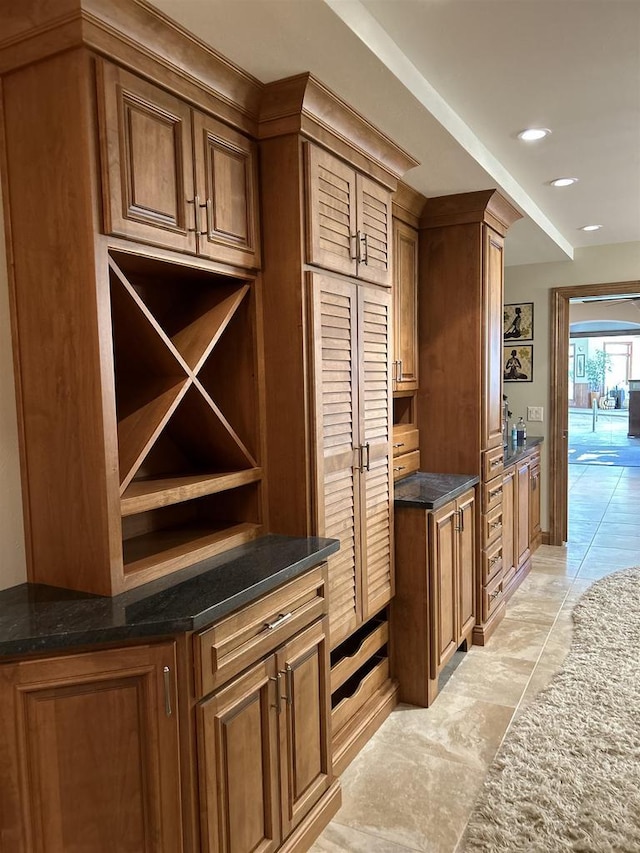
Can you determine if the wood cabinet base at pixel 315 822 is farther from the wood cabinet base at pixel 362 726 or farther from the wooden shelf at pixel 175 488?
the wooden shelf at pixel 175 488

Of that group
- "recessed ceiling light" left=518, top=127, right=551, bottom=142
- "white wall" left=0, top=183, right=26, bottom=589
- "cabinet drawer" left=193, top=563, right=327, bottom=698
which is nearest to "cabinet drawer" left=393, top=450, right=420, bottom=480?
"cabinet drawer" left=193, top=563, right=327, bottom=698

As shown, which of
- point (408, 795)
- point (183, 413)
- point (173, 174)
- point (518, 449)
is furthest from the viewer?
point (518, 449)

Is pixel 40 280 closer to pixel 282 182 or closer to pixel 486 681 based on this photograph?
pixel 282 182

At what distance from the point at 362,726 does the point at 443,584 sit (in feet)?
2.44

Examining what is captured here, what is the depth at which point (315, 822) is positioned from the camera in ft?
6.71

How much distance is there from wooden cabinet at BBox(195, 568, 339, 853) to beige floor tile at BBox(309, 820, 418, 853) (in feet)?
Answer: 0.18

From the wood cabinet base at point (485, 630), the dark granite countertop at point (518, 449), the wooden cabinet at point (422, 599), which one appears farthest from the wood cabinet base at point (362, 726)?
the dark granite countertop at point (518, 449)

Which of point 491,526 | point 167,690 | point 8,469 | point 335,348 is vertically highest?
point 335,348

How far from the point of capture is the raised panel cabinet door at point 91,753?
54.8 inches

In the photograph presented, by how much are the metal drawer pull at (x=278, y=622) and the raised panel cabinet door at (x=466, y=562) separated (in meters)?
1.53

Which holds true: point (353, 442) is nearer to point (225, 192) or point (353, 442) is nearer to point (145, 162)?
point (225, 192)

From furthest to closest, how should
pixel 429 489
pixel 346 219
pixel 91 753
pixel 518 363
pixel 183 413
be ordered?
pixel 518 363 → pixel 429 489 → pixel 346 219 → pixel 183 413 → pixel 91 753

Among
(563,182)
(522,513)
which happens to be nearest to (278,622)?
(563,182)

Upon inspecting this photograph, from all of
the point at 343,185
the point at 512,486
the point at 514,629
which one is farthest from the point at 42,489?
the point at 512,486
